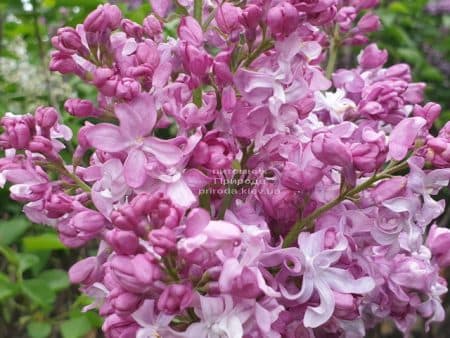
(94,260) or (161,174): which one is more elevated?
(161,174)

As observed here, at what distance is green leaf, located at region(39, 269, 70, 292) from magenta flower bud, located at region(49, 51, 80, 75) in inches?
21.8

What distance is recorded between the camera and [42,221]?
2.59 feet

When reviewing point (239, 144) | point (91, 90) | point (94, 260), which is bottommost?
point (91, 90)

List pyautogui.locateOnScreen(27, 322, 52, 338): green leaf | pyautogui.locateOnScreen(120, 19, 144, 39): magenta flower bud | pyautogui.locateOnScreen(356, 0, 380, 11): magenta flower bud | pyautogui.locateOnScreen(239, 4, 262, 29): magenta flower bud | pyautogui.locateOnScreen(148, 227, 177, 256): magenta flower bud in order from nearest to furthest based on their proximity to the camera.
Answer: pyautogui.locateOnScreen(148, 227, 177, 256): magenta flower bud < pyautogui.locateOnScreen(239, 4, 262, 29): magenta flower bud < pyautogui.locateOnScreen(120, 19, 144, 39): magenta flower bud < pyautogui.locateOnScreen(356, 0, 380, 11): magenta flower bud < pyautogui.locateOnScreen(27, 322, 52, 338): green leaf

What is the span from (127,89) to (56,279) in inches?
26.5

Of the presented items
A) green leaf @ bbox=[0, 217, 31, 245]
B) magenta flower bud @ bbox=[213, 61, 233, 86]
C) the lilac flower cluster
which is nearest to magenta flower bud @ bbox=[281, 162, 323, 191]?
the lilac flower cluster

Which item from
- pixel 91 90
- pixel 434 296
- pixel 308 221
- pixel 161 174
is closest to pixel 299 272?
pixel 308 221

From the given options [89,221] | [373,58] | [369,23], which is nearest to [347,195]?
[89,221]

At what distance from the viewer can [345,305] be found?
2.24ft

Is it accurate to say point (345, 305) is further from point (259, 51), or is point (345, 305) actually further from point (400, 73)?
point (400, 73)

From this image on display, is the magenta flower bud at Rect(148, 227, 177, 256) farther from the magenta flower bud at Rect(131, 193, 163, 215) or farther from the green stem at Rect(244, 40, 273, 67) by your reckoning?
the green stem at Rect(244, 40, 273, 67)

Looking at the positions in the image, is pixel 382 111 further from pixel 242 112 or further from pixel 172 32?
pixel 172 32

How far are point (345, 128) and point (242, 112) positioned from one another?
5.3 inches

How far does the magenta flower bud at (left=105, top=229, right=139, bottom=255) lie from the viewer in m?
0.61
